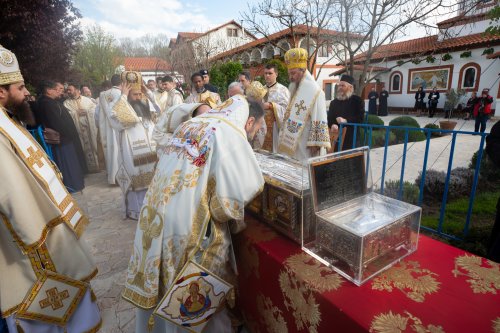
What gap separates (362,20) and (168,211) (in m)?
9.55

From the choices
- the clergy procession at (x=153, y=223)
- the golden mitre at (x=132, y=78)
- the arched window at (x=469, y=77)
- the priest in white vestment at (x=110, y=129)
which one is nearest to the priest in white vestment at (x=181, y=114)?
the clergy procession at (x=153, y=223)

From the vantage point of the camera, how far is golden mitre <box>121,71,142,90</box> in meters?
4.00

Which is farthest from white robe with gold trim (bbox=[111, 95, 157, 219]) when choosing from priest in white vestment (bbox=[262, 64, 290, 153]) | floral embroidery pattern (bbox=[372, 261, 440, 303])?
floral embroidery pattern (bbox=[372, 261, 440, 303])

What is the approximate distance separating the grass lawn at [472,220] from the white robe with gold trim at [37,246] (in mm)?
3322

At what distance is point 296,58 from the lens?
3438mm

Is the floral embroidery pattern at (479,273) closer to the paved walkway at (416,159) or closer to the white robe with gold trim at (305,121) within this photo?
the white robe with gold trim at (305,121)

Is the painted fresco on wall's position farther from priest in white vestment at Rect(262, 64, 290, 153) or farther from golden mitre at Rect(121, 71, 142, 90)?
golden mitre at Rect(121, 71, 142, 90)

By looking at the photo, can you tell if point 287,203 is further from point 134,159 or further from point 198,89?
point 198,89

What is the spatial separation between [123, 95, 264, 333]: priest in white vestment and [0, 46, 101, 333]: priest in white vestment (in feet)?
2.01

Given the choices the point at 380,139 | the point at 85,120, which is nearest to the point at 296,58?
the point at 85,120

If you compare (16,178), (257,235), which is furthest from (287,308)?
(16,178)

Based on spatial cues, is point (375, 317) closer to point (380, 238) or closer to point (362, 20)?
point (380, 238)

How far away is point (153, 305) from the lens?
1.68 metres

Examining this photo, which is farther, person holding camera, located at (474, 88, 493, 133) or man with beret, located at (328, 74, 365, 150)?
person holding camera, located at (474, 88, 493, 133)
